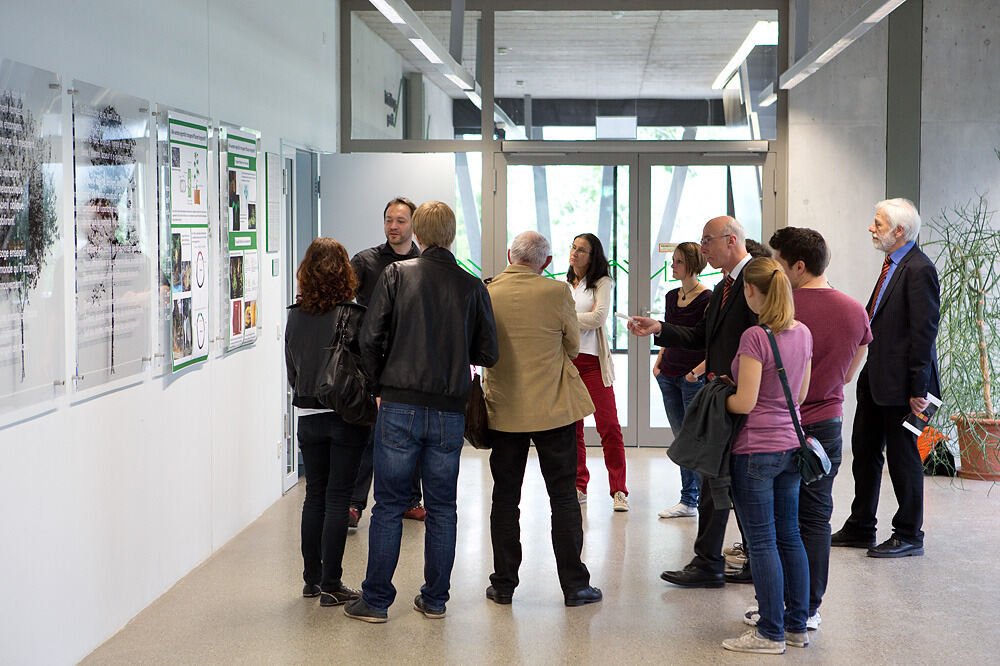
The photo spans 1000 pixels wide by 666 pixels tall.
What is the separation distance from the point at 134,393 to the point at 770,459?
2421 mm

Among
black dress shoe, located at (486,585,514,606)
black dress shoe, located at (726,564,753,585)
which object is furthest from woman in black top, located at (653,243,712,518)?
black dress shoe, located at (486,585,514,606)

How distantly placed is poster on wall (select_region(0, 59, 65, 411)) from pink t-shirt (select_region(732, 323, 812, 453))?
2.31 metres

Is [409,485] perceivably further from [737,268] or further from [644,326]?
[737,268]

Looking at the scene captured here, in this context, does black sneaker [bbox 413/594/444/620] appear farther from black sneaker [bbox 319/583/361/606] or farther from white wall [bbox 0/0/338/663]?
white wall [bbox 0/0/338/663]

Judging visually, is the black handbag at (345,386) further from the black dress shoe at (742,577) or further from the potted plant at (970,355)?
the potted plant at (970,355)

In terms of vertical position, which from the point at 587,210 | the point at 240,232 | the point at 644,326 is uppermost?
the point at 587,210

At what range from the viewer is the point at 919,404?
4.92 metres

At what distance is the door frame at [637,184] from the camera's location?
821cm

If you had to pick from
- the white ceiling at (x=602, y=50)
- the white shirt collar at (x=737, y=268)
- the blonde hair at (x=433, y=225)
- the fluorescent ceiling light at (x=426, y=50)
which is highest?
the white ceiling at (x=602, y=50)

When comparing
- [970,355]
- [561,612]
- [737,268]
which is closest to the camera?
[561,612]

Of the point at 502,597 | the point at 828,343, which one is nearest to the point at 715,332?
the point at 828,343

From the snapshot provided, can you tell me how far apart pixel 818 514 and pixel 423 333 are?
1.67 metres

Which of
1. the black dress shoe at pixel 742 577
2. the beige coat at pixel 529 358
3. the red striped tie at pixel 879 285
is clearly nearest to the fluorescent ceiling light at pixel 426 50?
the beige coat at pixel 529 358

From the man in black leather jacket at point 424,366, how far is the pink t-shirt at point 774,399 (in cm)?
100
